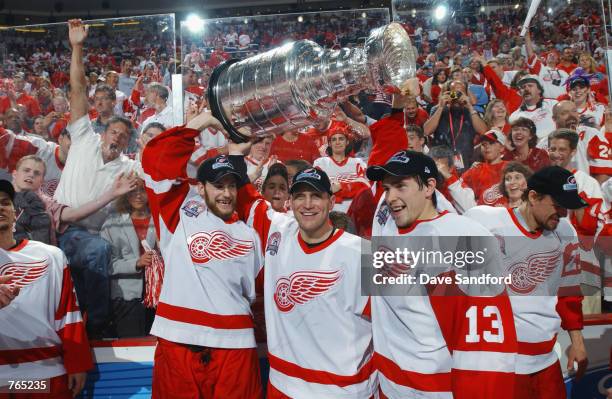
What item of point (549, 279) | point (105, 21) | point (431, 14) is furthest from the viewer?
point (431, 14)

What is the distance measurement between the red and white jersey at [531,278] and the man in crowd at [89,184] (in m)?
1.87

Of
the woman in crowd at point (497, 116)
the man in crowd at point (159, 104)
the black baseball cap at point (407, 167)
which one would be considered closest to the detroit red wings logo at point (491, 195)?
the woman in crowd at point (497, 116)

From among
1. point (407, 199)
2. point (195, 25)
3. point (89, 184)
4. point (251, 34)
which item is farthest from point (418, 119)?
point (89, 184)

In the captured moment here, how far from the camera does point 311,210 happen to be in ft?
6.57

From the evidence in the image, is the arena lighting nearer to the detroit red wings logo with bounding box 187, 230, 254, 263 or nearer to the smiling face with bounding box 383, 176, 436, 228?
the detroit red wings logo with bounding box 187, 230, 254, 263

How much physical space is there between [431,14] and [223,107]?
283 cm

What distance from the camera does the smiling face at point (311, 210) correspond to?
6.54ft

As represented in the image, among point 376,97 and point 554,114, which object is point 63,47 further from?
point 554,114

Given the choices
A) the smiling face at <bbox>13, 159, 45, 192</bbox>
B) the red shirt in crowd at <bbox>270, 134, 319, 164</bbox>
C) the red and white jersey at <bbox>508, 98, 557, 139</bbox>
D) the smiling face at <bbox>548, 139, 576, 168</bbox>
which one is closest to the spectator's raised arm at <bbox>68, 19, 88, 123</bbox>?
the smiling face at <bbox>13, 159, 45, 192</bbox>

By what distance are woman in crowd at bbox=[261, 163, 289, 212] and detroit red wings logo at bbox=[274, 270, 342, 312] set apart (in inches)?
32.7

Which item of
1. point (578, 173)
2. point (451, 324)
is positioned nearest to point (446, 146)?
point (578, 173)

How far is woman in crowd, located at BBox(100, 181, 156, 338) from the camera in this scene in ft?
9.18

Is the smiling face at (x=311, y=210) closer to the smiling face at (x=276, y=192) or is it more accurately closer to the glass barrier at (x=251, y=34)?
the smiling face at (x=276, y=192)

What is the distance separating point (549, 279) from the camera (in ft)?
7.45
